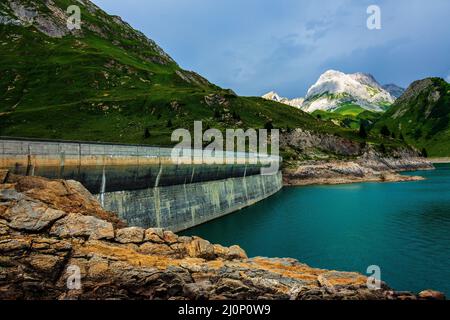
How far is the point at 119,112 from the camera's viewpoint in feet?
513

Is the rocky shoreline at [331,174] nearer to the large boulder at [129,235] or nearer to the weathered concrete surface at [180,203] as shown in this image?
the weathered concrete surface at [180,203]

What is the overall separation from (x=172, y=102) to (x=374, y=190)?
9520 centimetres

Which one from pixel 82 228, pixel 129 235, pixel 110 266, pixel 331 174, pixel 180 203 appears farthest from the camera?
pixel 331 174

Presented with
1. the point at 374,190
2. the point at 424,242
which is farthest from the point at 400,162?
the point at 424,242

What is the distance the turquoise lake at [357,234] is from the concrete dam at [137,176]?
3.52 m

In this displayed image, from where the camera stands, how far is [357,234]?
177 ft

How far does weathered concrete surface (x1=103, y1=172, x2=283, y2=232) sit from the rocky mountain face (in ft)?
46.2

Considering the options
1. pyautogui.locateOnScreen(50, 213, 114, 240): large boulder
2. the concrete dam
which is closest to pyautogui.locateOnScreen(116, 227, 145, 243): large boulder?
pyautogui.locateOnScreen(50, 213, 114, 240): large boulder

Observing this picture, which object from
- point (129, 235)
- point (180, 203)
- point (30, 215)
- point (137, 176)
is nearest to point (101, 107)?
point (180, 203)

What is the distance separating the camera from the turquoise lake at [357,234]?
38844 mm

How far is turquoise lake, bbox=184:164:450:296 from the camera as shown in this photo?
38.8m

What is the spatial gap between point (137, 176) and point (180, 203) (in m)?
10.2

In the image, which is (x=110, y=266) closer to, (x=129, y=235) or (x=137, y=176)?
(x=129, y=235)

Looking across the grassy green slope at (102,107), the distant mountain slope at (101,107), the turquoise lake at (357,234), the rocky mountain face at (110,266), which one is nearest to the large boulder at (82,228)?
the rocky mountain face at (110,266)
